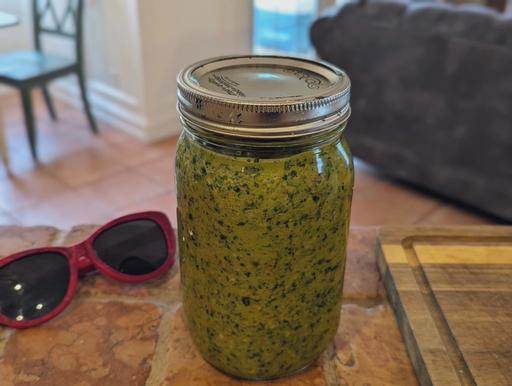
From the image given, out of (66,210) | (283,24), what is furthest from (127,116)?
(283,24)

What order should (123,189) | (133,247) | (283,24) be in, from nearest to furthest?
(133,247) → (123,189) → (283,24)

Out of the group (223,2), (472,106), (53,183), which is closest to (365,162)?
(472,106)

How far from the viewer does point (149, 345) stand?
61 centimetres

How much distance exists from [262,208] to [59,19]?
104 inches

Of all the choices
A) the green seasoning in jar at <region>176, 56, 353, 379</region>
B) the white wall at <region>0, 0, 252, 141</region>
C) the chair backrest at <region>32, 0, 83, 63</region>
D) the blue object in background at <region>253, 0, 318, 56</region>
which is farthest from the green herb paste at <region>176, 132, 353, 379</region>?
the blue object in background at <region>253, 0, 318, 56</region>

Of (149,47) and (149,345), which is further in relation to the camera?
(149,47)

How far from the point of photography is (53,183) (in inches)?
85.3

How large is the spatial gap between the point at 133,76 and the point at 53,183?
622mm

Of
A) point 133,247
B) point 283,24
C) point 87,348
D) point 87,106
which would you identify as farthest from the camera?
point 283,24

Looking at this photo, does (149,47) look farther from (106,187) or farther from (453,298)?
(453,298)

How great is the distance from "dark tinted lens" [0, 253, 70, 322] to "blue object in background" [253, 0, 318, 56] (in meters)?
2.52

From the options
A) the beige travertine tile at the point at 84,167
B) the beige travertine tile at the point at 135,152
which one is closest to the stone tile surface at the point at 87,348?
the beige travertine tile at the point at 84,167

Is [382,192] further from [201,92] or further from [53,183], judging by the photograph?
[201,92]

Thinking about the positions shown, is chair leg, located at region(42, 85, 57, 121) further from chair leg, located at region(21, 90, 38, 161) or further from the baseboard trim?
chair leg, located at region(21, 90, 38, 161)
